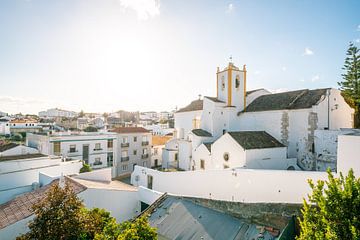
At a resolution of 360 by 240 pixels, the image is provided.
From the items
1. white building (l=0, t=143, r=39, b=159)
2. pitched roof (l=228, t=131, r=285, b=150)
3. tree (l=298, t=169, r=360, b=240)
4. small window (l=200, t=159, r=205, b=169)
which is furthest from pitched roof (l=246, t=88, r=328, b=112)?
white building (l=0, t=143, r=39, b=159)

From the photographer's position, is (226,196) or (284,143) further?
(284,143)

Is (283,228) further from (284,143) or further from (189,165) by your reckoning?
(189,165)

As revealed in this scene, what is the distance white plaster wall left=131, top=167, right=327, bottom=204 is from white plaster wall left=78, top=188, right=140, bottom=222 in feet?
9.32

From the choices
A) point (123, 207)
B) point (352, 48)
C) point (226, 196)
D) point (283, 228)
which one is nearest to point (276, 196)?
point (283, 228)

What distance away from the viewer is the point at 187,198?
1548 centimetres

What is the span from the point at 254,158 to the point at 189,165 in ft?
27.0

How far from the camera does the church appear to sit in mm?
16531

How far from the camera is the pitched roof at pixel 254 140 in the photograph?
16.5m

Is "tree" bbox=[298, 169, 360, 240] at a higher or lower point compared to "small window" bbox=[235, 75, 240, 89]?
lower

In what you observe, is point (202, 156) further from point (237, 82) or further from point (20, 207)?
point (20, 207)

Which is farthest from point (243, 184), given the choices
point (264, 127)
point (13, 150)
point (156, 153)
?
point (13, 150)

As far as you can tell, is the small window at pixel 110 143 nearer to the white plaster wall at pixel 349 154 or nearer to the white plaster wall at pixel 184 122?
the white plaster wall at pixel 184 122

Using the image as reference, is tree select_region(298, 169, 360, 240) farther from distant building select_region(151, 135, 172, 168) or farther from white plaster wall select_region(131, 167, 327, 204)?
distant building select_region(151, 135, 172, 168)

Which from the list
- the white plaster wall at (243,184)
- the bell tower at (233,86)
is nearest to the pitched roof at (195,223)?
the white plaster wall at (243,184)
